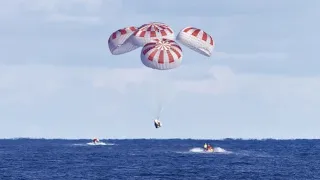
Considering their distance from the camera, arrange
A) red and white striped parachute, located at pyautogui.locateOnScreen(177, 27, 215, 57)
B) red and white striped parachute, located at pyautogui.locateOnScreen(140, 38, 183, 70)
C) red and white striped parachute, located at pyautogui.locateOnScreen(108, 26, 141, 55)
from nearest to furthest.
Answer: red and white striped parachute, located at pyautogui.locateOnScreen(140, 38, 183, 70) → red and white striped parachute, located at pyautogui.locateOnScreen(177, 27, 215, 57) → red and white striped parachute, located at pyautogui.locateOnScreen(108, 26, 141, 55)

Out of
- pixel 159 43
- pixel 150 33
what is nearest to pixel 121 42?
pixel 150 33

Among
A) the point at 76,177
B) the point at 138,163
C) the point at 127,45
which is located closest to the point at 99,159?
the point at 138,163

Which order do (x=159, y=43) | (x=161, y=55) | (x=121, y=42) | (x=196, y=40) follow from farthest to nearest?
(x=121, y=42) → (x=196, y=40) → (x=159, y=43) → (x=161, y=55)

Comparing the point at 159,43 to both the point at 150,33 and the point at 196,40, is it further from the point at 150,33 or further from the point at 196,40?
the point at 196,40

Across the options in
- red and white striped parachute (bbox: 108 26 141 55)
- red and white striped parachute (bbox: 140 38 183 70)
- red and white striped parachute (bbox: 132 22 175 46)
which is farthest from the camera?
red and white striped parachute (bbox: 108 26 141 55)

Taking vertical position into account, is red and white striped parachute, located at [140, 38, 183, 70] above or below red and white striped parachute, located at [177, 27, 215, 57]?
below

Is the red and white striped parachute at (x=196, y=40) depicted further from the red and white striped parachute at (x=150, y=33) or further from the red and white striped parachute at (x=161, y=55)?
the red and white striped parachute at (x=161, y=55)

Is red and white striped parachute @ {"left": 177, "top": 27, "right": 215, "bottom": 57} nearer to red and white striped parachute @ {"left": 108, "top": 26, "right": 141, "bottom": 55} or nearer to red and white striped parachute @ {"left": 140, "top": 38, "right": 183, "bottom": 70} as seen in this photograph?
red and white striped parachute @ {"left": 140, "top": 38, "right": 183, "bottom": 70}

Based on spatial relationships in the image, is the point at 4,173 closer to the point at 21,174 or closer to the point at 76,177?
the point at 21,174
